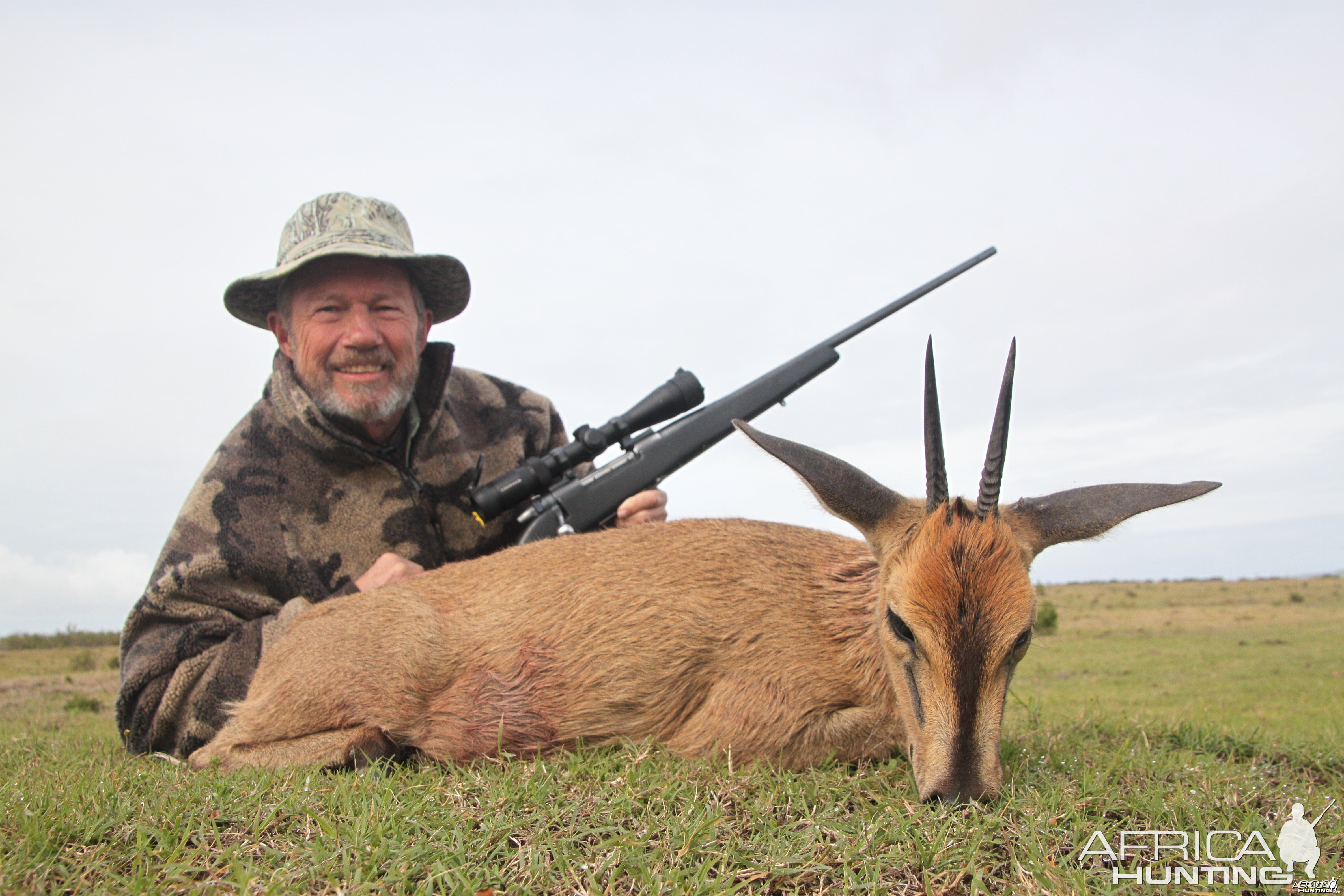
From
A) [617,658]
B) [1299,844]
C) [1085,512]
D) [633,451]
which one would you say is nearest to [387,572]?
[633,451]

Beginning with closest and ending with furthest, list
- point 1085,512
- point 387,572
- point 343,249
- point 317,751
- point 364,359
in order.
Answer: point 1085,512, point 317,751, point 387,572, point 343,249, point 364,359

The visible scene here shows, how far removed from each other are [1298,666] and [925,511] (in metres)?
16.1

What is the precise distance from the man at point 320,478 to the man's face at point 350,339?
0.01 meters

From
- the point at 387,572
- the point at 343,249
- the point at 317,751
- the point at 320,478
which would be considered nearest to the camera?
the point at 317,751

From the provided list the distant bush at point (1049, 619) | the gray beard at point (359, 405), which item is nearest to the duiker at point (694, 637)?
the gray beard at point (359, 405)

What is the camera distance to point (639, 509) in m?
6.41

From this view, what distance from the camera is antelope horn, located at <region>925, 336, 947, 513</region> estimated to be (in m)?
3.31

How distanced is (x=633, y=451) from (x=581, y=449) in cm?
42

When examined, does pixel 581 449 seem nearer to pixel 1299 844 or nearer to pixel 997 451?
pixel 997 451

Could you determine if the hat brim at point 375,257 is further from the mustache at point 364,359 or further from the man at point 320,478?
the mustache at point 364,359

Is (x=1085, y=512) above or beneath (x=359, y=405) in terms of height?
beneath

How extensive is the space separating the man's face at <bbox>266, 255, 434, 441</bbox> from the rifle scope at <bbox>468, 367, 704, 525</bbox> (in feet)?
3.61

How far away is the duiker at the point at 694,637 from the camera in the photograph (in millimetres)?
3381

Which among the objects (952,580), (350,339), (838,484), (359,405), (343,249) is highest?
(343,249)
